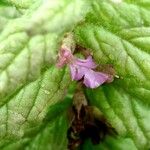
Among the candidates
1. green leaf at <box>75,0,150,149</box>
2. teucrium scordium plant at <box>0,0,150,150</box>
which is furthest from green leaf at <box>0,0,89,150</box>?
green leaf at <box>75,0,150,149</box>

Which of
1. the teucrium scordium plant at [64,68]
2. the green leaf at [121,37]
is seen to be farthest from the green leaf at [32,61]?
the green leaf at [121,37]

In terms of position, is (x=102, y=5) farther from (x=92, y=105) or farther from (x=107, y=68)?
(x=92, y=105)

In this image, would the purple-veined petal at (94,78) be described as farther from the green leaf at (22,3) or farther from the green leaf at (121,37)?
the green leaf at (22,3)

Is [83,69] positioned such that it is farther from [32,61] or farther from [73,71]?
[32,61]

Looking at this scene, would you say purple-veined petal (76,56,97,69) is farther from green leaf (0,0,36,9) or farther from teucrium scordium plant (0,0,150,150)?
green leaf (0,0,36,9)

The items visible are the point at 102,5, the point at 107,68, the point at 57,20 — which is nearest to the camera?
the point at 57,20

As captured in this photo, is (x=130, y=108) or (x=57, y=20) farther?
(x=130, y=108)

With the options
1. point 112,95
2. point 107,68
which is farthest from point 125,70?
A: point 112,95
